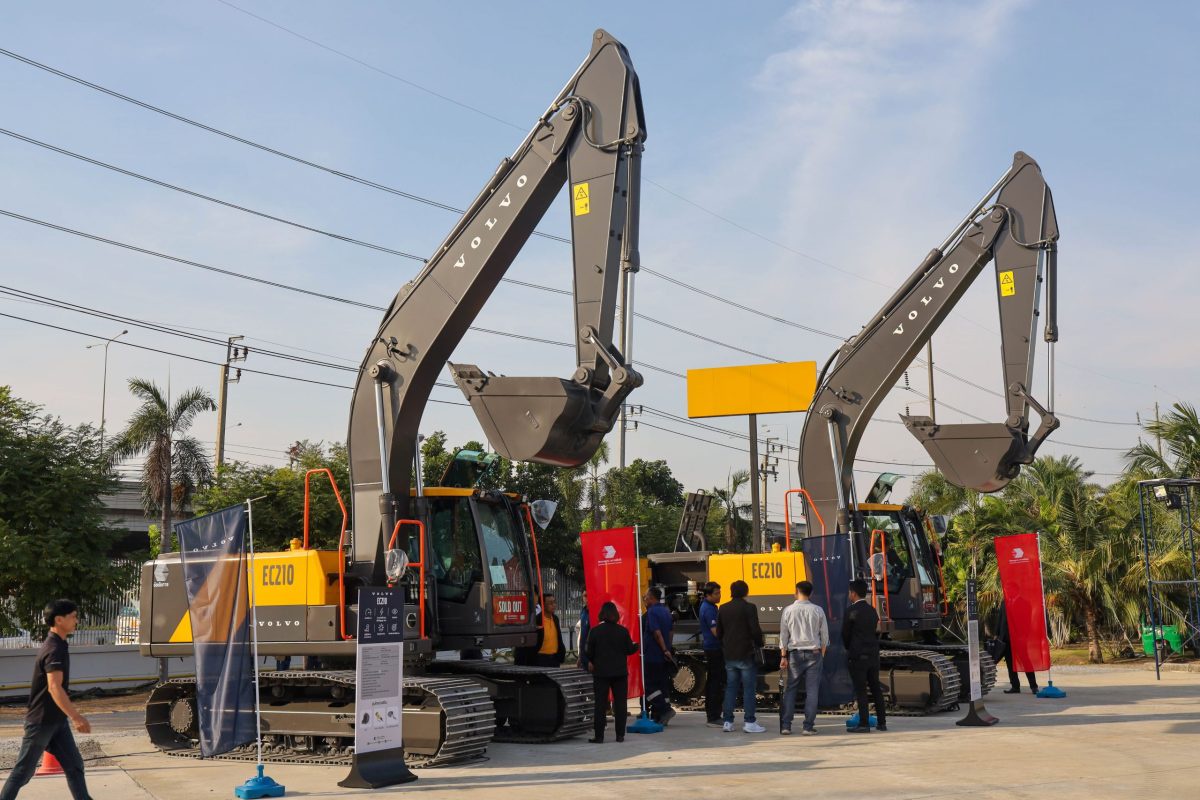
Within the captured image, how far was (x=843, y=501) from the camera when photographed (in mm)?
15898

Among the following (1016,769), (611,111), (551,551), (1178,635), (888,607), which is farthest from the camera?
(551,551)

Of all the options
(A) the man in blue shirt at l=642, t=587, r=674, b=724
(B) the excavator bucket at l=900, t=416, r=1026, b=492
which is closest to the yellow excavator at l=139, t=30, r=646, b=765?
(A) the man in blue shirt at l=642, t=587, r=674, b=724

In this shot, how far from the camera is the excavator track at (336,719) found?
1107cm

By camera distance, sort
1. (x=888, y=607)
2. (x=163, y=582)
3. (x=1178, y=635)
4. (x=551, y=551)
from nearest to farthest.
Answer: (x=163, y=582)
(x=888, y=607)
(x=1178, y=635)
(x=551, y=551)

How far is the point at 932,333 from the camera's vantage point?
650 inches

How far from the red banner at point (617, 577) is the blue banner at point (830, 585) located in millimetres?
2189

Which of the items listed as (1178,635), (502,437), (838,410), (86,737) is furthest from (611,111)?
(1178,635)

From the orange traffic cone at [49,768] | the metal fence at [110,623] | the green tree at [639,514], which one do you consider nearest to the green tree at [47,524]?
the metal fence at [110,623]

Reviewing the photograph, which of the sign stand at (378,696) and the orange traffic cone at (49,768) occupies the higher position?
the sign stand at (378,696)

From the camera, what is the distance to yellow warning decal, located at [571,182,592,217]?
39.2ft

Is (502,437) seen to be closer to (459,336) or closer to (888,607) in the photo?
(459,336)

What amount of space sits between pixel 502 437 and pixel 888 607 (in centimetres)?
678

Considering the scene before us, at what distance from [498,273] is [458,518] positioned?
8.68 ft

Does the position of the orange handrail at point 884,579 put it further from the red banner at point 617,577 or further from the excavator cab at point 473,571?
the excavator cab at point 473,571
